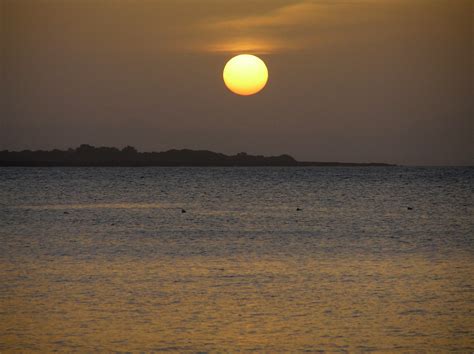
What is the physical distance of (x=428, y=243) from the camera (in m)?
43.8

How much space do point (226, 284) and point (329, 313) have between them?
5.72 metres

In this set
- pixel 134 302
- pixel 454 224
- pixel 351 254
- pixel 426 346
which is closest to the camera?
pixel 426 346

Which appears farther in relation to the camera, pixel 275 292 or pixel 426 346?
pixel 275 292

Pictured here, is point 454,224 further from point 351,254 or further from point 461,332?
point 461,332

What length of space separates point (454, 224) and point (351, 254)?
23.0 m

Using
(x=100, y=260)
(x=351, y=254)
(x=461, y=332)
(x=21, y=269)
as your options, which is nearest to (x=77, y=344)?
(x=461, y=332)

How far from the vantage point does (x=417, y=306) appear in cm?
2373

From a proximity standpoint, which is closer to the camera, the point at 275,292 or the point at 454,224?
the point at 275,292

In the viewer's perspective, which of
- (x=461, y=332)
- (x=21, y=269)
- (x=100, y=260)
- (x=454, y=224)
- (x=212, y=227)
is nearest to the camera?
(x=461, y=332)

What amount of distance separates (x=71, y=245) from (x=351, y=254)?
15118mm

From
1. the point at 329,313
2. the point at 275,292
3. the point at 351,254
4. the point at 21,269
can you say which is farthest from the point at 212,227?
the point at 329,313

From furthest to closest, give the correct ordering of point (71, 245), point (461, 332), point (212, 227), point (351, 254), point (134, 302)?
point (212, 227) < point (71, 245) < point (351, 254) < point (134, 302) < point (461, 332)

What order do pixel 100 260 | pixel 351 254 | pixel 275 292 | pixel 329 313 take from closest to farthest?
pixel 329 313 < pixel 275 292 < pixel 100 260 < pixel 351 254

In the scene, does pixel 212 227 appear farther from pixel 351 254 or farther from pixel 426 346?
pixel 426 346
